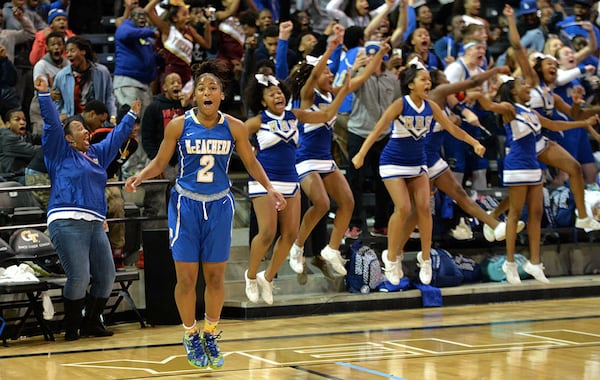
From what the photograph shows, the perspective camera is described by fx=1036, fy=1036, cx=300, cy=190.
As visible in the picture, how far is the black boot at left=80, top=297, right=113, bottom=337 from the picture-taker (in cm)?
905

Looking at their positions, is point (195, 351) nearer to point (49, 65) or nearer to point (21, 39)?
point (49, 65)

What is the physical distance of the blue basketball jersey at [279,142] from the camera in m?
9.25

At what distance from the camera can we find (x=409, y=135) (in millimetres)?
9914

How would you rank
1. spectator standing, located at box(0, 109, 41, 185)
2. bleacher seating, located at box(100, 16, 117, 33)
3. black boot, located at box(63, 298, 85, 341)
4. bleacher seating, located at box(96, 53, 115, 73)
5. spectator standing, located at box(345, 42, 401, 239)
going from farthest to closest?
1. bleacher seating, located at box(100, 16, 117, 33)
2. bleacher seating, located at box(96, 53, 115, 73)
3. spectator standing, located at box(345, 42, 401, 239)
4. spectator standing, located at box(0, 109, 41, 185)
5. black boot, located at box(63, 298, 85, 341)

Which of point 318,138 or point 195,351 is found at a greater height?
point 318,138

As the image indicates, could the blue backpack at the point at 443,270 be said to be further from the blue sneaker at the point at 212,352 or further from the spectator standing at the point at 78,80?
the blue sneaker at the point at 212,352

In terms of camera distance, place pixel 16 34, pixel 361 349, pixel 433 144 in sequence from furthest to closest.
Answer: pixel 16 34
pixel 433 144
pixel 361 349

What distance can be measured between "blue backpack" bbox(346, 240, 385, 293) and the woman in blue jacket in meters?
2.64

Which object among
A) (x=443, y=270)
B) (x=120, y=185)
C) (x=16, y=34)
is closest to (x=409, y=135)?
(x=443, y=270)

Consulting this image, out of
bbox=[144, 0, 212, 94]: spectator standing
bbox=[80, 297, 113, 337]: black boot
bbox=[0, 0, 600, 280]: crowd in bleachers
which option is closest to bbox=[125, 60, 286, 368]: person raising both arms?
bbox=[80, 297, 113, 337]: black boot

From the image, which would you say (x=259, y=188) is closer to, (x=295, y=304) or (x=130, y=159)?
(x=295, y=304)

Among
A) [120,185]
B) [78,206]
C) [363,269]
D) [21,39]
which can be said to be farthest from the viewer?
[21,39]

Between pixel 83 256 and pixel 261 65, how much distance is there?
2350 mm

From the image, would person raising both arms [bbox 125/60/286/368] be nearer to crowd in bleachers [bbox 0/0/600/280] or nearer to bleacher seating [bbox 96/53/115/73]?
crowd in bleachers [bbox 0/0/600/280]
